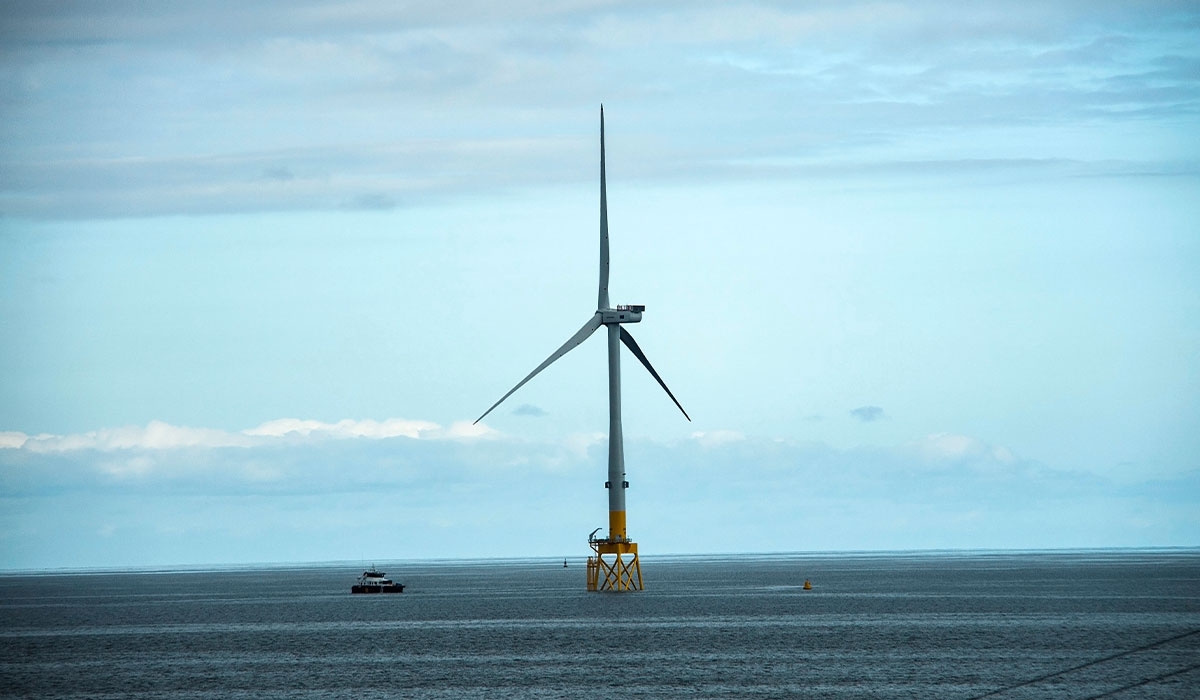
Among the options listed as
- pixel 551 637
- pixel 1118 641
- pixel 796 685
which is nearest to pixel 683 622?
pixel 551 637

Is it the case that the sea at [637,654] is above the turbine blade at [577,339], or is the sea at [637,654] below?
below

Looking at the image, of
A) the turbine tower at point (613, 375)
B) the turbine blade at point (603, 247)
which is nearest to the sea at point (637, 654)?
the turbine tower at point (613, 375)

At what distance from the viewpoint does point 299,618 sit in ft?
586

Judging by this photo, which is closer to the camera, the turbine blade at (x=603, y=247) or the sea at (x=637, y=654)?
the sea at (x=637, y=654)

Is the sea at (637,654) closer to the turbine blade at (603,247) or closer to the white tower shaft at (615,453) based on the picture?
the white tower shaft at (615,453)

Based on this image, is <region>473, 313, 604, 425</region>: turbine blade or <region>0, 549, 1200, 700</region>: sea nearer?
<region>0, 549, 1200, 700</region>: sea

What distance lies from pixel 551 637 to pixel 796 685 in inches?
1749

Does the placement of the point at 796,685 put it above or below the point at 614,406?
below

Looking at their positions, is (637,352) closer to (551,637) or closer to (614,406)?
(614,406)

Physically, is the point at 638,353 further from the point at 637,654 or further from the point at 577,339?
the point at 637,654

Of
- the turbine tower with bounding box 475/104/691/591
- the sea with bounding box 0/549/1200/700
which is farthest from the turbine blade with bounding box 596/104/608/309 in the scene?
the sea with bounding box 0/549/1200/700

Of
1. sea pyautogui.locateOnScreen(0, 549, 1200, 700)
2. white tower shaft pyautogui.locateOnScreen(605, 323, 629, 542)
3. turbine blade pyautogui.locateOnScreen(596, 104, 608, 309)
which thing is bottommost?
sea pyautogui.locateOnScreen(0, 549, 1200, 700)

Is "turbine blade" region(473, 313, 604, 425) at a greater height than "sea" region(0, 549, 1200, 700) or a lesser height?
greater

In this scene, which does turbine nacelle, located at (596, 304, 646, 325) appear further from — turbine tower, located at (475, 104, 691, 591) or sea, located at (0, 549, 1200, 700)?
sea, located at (0, 549, 1200, 700)
